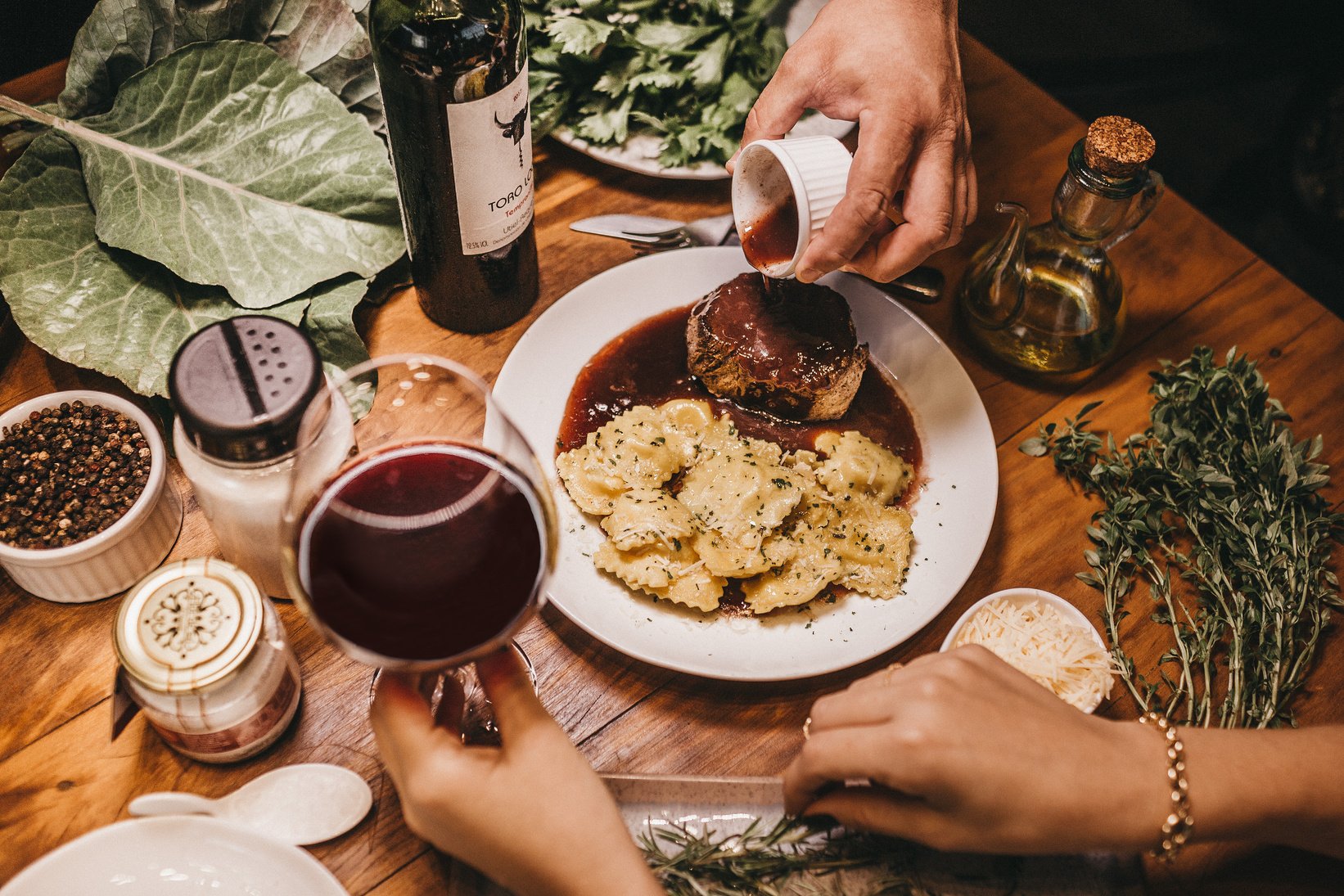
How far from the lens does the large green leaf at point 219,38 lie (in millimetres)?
2012

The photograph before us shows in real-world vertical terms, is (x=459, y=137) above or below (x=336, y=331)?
above

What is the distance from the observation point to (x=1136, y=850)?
150 cm

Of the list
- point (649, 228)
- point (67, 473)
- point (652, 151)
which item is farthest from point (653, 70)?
point (67, 473)

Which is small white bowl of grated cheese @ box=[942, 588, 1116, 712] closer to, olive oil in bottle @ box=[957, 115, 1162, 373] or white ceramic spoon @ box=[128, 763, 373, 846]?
olive oil in bottle @ box=[957, 115, 1162, 373]

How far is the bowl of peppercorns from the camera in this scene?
1.65 meters

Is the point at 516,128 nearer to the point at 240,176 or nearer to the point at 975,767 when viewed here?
the point at 240,176

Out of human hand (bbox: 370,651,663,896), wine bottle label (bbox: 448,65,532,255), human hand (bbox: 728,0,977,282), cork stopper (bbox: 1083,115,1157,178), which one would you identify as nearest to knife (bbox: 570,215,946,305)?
human hand (bbox: 728,0,977,282)

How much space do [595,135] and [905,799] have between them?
1.81 m

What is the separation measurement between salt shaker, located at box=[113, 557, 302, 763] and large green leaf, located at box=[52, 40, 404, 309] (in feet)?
2.66

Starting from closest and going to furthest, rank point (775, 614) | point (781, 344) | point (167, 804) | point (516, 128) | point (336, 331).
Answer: point (167, 804), point (516, 128), point (775, 614), point (336, 331), point (781, 344)

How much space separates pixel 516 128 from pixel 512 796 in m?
1.26

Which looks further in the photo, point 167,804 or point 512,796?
point 167,804

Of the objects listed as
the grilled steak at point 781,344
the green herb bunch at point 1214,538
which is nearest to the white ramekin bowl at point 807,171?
the grilled steak at point 781,344

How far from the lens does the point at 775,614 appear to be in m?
1.93
